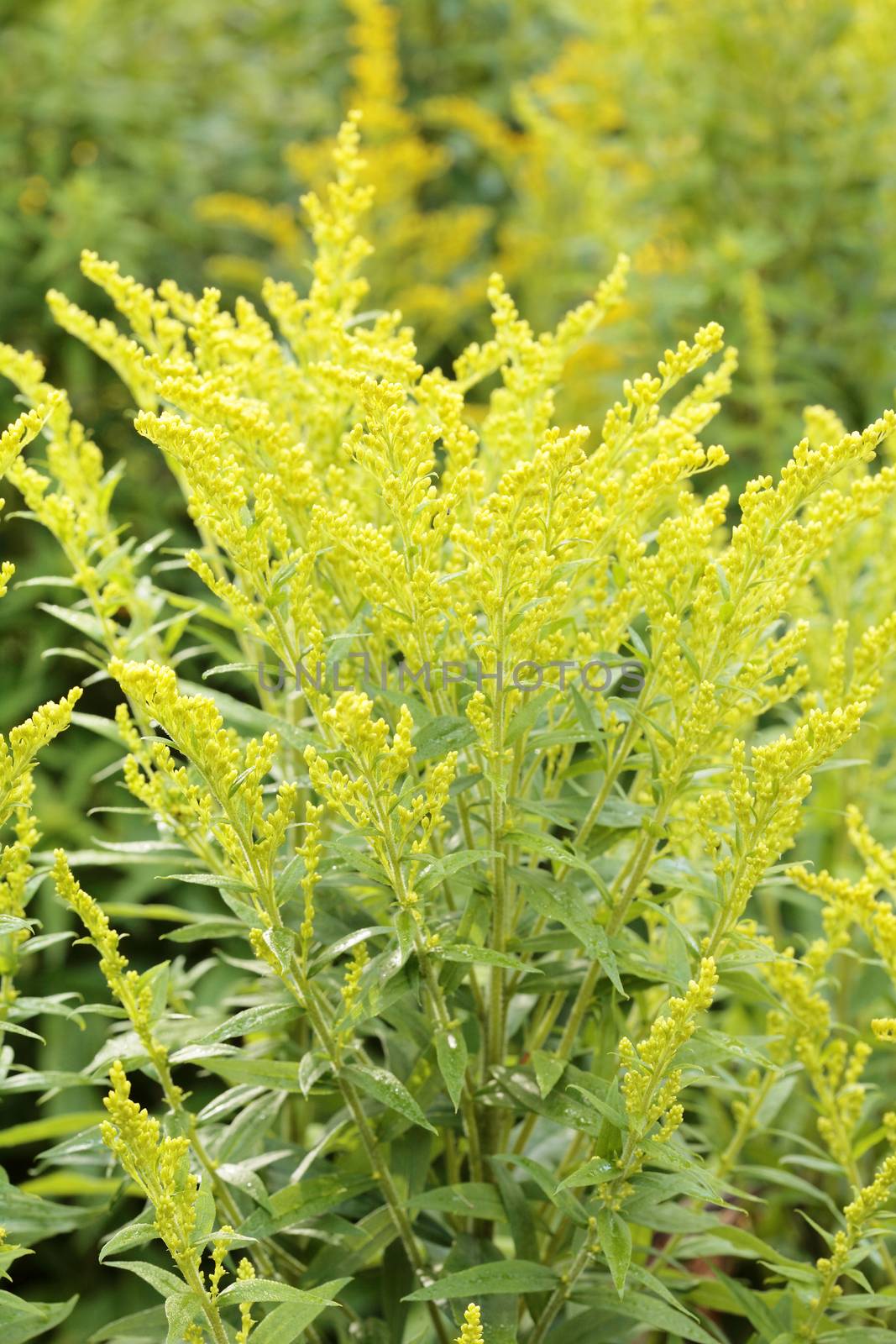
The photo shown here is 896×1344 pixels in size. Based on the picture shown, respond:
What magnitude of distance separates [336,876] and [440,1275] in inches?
16.2

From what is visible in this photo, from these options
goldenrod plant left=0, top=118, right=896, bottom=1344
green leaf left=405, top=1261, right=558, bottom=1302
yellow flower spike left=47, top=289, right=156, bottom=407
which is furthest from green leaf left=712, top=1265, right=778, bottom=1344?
yellow flower spike left=47, top=289, right=156, bottom=407

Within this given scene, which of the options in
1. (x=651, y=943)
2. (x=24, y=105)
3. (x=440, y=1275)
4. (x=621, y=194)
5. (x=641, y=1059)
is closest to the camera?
(x=641, y=1059)

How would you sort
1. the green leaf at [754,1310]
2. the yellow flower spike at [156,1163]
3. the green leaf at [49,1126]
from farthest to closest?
the green leaf at [49,1126] < the green leaf at [754,1310] < the yellow flower spike at [156,1163]

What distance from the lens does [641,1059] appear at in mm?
1262

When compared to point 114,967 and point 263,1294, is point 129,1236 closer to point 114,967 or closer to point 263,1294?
point 263,1294

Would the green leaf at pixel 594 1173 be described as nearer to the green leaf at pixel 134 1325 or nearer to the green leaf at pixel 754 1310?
the green leaf at pixel 754 1310

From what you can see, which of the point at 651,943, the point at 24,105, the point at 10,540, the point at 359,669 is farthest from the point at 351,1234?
the point at 24,105

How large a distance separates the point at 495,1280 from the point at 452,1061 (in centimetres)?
23

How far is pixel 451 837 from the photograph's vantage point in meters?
1.58

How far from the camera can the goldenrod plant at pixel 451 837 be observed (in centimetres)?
125

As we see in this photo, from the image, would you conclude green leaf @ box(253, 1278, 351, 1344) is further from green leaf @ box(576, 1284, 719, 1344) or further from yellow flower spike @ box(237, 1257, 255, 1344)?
green leaf @ box(576, 1284, 719, 1344)

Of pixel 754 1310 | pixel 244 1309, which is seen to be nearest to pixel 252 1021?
pixel 244 1309

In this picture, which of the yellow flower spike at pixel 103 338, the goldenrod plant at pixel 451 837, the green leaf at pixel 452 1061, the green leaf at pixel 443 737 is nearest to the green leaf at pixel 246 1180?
the goldenrod plant at pixel 451 837

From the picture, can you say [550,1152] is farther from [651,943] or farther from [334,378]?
[334,378]
